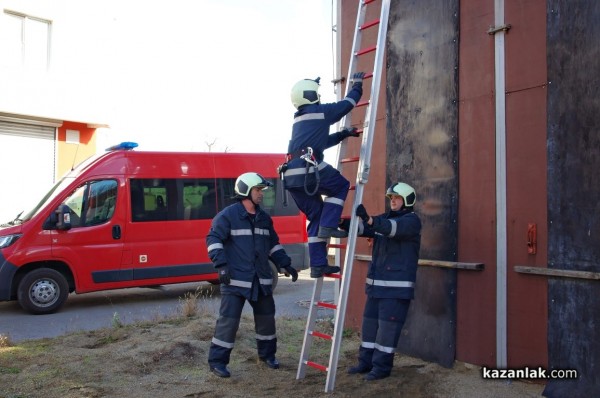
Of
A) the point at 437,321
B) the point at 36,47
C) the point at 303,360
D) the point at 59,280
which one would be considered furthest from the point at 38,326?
the point at 36,47

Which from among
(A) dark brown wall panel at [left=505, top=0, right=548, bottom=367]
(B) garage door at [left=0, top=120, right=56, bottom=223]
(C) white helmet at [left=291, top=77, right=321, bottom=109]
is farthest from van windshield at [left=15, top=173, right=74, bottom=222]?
(A) dark brown wall panel at [left=505, top=0, right=548, bottom=367]

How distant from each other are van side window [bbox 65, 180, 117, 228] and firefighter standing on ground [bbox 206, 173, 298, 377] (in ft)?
17.4

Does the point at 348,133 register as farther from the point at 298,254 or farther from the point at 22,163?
the point at 22,163

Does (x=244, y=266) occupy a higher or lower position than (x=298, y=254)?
higher

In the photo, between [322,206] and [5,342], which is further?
[5,342]

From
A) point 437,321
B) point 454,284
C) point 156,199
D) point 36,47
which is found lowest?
point 437,321

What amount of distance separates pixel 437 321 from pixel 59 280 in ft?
22.6

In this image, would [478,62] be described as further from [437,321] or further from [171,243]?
[171,243]

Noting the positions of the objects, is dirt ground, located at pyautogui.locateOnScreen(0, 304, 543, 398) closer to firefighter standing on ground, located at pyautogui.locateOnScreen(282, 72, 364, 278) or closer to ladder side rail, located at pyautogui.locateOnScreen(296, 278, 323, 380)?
ladder side rail, located at pyautogui.locateOnScreen(296, 278, 323, 380)

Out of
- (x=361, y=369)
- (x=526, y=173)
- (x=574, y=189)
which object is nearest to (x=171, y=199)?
(x=361, y=369)

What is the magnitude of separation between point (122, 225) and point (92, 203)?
2.11 ft

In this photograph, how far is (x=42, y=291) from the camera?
33.0 feet

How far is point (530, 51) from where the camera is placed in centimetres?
525

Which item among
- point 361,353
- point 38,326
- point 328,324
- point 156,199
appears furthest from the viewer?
point 156,199
